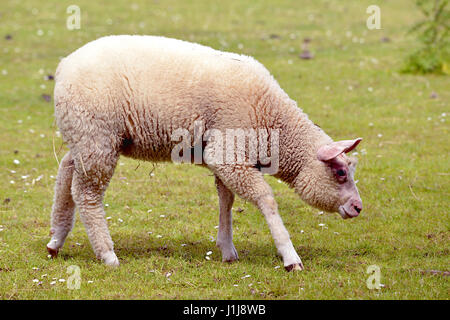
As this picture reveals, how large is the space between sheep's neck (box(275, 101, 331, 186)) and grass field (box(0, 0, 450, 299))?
35.8 inches

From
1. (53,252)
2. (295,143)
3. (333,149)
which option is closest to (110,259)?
(53,252)

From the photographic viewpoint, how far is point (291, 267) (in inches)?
233

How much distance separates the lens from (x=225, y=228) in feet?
21.7

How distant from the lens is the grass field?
5.78 m

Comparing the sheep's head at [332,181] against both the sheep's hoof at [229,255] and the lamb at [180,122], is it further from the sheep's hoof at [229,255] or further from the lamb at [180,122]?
the sheep's hoof at [229,255]

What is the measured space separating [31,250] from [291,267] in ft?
8.86

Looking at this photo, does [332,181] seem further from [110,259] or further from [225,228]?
[110,259]

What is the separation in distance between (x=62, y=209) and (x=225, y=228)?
1.63 m

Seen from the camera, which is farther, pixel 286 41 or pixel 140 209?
pixel 286 41

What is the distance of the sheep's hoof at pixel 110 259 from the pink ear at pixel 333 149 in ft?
6.95

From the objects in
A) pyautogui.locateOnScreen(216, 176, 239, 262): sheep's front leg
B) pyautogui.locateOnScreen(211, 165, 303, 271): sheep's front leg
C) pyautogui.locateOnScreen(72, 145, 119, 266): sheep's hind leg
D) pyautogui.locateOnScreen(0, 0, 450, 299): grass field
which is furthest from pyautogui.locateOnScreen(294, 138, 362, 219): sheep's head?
pyautogui.locateOnScreen(72, 145, 119, 266): sheep's hind leg

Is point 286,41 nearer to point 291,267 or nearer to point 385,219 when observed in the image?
point 385,219

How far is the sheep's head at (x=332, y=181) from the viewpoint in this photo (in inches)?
240
